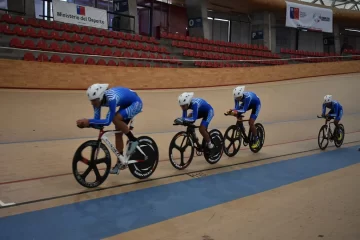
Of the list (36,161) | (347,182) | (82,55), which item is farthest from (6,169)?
(82,55)

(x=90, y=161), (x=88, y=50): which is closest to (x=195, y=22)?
(x=88, y=50)

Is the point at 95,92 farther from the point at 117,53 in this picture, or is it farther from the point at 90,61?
the point at 117,53

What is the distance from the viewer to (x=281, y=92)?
12398mm

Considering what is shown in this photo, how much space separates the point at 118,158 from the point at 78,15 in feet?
29.1

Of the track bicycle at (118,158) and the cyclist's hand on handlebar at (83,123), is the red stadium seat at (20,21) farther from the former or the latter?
the cyclist's hand on handlebar at (83,123)

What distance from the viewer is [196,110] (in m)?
4.56

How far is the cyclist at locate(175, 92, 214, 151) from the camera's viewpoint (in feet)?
14.6

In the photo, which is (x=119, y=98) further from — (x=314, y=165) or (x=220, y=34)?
(x=220, y=34)

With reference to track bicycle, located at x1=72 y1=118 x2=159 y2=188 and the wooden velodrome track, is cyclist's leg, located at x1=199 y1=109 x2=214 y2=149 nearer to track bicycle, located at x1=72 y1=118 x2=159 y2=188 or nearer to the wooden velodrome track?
the wooden velodrome track

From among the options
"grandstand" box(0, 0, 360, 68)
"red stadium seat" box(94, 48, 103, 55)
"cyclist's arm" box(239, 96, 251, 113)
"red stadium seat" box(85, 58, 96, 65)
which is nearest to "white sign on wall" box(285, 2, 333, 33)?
"grandstand" box(0, 0, 360, 68)

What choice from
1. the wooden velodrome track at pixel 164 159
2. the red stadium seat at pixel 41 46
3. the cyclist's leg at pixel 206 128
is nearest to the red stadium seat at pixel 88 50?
the red stadium seat at pixel 41 46

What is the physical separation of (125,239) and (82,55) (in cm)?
747

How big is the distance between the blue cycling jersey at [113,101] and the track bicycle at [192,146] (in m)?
0.81

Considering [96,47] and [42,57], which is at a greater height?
[96,47]
